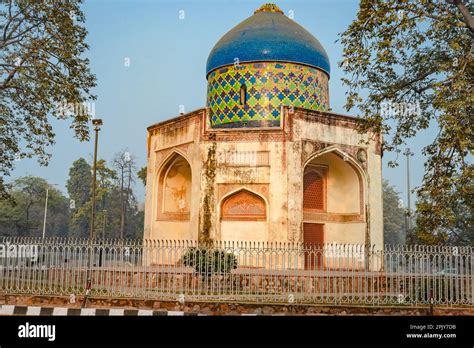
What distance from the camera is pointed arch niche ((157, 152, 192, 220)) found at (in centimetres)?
1862

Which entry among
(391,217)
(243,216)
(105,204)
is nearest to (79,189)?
(105,204)

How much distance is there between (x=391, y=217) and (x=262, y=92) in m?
42.9

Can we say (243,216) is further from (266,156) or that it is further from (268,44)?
(268,44)

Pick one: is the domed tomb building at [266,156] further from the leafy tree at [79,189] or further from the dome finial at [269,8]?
the leafy tree at [79,189]

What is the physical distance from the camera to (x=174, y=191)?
19.0m

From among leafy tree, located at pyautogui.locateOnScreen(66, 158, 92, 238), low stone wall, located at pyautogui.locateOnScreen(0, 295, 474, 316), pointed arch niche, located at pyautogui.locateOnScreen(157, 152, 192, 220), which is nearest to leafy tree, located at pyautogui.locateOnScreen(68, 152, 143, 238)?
leafy tree, located at pyautogui.locateOnScreen(66, 158, 92, 238)

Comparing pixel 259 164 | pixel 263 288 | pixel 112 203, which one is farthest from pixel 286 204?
pixel 112 203

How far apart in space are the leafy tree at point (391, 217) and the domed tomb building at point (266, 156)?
38.2 metres

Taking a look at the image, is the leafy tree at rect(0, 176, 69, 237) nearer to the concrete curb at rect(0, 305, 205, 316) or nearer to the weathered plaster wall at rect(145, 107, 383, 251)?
the weathered plaster wall at rect(145, 107, 383, 251)

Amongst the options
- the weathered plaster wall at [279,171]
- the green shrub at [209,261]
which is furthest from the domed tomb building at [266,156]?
the green shrub at [209,261]

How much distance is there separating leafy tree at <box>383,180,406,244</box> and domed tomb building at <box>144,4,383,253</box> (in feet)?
125

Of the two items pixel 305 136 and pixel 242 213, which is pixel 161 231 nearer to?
pixel 242 213
